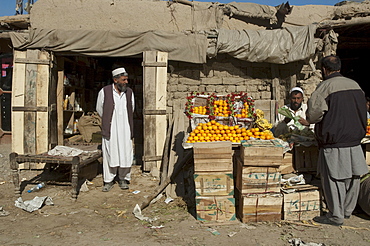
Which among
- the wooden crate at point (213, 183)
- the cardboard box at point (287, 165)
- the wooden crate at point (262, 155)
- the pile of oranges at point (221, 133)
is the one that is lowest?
the wooden crate at point (213, 183)

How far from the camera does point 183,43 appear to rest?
6.53m

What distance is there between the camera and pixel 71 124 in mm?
8438

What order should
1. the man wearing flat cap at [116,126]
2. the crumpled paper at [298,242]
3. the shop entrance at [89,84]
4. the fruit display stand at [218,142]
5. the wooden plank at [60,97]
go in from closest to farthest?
the crumpled paper at [298,242] < the fruit display stand at [218,142] < the man wearing flat cap at [116,126] < the wooden plank at [60,97] < the shop entrance at [89,84]

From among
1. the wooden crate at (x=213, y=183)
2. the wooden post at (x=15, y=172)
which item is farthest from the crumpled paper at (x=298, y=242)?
the wooden post at (x=15, y=172)

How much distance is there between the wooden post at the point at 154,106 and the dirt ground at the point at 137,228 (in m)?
1.55

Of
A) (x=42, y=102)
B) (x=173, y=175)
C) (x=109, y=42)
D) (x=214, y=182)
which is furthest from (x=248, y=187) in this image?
(x=42, y=102)

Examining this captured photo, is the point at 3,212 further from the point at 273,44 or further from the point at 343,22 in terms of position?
the point at 343,22

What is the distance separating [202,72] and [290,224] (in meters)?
3.88

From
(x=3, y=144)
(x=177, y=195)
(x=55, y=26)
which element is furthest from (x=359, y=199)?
(x=3, y=144)

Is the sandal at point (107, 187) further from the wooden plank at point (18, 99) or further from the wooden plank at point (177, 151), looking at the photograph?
the wooden plank at point (18, 99)

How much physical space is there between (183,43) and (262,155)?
3.35 m

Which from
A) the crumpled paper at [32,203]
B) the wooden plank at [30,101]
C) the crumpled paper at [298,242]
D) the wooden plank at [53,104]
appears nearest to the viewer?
the crumpled paper at [298,242]

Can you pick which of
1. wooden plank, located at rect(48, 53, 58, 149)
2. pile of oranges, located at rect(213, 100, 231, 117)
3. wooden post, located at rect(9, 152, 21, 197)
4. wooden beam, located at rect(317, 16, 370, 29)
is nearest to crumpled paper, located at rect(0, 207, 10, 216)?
wooden post, located at rect(9, 152, 21, 197)

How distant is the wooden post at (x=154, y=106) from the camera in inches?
255
